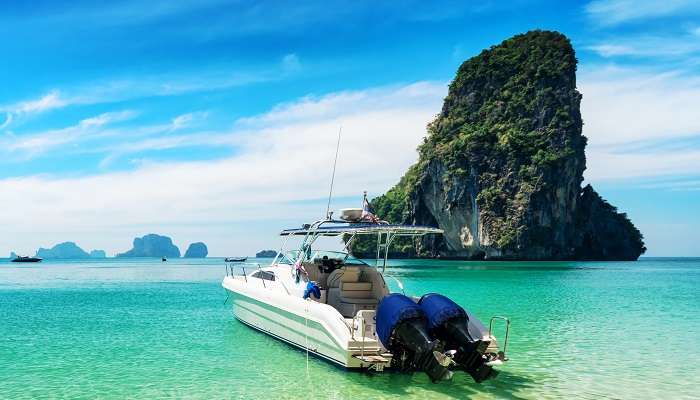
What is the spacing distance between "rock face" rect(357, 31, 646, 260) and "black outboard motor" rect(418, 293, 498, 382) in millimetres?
83915

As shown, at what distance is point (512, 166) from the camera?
9594 cm

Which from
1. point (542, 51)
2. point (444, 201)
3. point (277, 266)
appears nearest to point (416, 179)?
point (444, 201)

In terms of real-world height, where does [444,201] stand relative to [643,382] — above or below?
above

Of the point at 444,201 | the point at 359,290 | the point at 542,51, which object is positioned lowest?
the point at 359,290

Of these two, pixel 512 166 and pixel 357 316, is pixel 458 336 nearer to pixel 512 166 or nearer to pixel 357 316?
pixel 357 316

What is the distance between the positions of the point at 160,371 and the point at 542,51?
10442 cm

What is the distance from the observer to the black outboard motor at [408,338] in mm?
9281

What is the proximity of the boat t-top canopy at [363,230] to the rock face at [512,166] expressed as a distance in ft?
262

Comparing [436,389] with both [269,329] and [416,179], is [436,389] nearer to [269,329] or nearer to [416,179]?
[269,329]

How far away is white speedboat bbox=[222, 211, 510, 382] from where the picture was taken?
973 centimetres

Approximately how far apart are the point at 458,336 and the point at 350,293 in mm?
3777

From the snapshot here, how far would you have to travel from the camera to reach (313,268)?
14375mm

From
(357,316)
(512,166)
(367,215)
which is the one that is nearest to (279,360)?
(357,316)

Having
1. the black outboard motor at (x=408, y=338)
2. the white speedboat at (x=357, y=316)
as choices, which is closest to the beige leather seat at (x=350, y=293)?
the white speedboat at (x=357, y=316)
